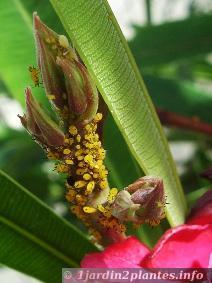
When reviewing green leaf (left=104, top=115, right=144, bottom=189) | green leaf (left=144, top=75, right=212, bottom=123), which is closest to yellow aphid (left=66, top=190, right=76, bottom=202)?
green leaf (left=104, top=115, right=144, bottom=189)

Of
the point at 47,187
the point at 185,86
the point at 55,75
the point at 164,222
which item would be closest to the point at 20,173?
the point at 47,187

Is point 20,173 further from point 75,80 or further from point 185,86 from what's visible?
point 75,80

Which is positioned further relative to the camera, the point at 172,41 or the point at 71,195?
the point at 172,41

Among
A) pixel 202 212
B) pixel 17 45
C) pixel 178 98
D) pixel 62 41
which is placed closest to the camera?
pixel 62 41

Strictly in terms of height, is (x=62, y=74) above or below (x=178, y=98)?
below

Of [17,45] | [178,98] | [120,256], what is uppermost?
[178,98]

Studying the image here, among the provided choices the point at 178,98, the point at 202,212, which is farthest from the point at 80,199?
the point at 178,98

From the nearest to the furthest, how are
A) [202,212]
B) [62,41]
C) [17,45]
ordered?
[62,41] < [202,212] < [17,45]

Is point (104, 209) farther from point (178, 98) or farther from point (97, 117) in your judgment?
point (178, 98)
